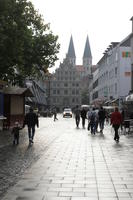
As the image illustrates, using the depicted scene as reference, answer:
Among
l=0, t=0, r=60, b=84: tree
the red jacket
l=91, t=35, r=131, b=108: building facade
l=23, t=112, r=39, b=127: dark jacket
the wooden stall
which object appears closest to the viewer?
l=23, t=112, r=39, b=127: dark jacket

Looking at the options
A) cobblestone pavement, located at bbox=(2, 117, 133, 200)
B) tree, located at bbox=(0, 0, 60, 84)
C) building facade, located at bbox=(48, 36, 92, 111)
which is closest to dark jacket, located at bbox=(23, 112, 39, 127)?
cobblestone pavement, located at bbox=(2, 117, 133, 200)

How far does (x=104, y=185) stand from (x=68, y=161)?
4.02m

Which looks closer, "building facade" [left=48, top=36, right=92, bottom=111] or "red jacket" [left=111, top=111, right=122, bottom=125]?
"red jacket" [left=111, top=111, right=122, bottom=125]

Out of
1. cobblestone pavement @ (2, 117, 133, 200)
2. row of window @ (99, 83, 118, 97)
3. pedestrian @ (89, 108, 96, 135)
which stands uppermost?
row of window @ (99, 83, 118, 97)

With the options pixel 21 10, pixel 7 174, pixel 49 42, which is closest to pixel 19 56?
pixel 21 10

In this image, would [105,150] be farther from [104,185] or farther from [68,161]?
[104,185]

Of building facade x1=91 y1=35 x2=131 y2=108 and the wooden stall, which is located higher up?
building facade x1=91 y1=35 x2=131 y2=108

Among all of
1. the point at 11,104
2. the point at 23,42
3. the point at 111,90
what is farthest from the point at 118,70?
the point at 23,42

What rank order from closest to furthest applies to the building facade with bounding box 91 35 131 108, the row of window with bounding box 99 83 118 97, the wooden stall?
1. the wooden stall
2. the building facade with bounding box 91 35 131 108
3. the row of window with bounding box 99 83 118 97

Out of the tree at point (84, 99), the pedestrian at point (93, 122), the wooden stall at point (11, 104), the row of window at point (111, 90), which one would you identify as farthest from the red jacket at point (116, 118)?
the tree at point (84, 99)

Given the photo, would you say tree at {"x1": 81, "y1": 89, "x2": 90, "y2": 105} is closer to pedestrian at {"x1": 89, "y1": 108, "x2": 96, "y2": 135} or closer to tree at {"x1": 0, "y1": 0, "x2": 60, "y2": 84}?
tree at {"x1": 0, "y1": 0, "x2": 60, "y2": 84}

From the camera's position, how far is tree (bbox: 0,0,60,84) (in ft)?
84.6

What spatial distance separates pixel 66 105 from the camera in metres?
164

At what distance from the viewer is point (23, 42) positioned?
2812 cm
